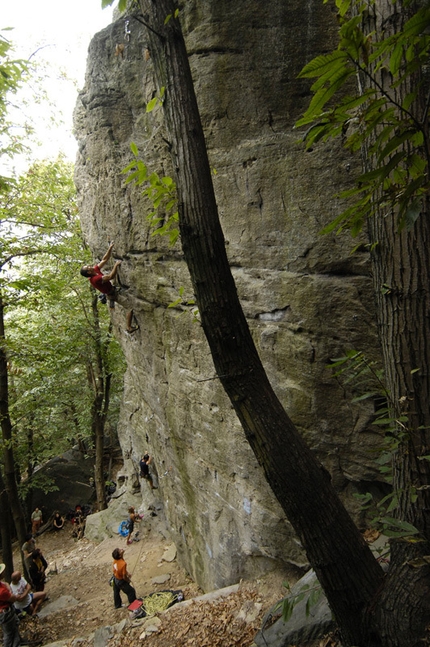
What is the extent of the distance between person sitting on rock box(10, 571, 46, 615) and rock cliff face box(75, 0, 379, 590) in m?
3.43

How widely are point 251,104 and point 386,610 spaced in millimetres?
5226

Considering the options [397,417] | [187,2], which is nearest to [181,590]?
[397,417]

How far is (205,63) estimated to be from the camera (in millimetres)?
5387

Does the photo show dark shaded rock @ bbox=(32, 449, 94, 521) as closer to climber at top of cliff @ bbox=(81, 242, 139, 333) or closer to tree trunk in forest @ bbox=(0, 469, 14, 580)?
tree trunk in forest @ bbox=(0, 469, 14, 580)

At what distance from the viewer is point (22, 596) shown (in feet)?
25.6

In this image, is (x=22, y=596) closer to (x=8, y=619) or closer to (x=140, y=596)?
(x=8, y=619)

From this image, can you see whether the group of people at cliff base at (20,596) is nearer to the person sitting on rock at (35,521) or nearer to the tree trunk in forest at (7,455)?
the tree trunk in forest at (7,455)

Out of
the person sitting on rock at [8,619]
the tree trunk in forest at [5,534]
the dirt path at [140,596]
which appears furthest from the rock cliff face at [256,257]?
the tree trunk in forest at [5,534]

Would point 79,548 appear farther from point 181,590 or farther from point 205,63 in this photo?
point 205,63

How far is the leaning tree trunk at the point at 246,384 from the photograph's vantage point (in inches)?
119

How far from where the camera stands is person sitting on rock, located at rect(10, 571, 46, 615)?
772cm

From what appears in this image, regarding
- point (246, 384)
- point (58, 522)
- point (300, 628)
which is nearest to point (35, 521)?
point (58, 522)

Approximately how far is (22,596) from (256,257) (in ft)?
24.5

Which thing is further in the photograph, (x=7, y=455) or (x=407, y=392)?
(x=7, y=455)
